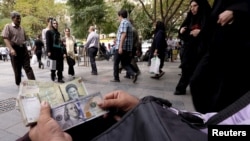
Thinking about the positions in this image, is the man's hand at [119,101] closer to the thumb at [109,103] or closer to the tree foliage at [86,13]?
the thumb at [109,103]

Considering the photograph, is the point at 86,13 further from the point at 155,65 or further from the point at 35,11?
the point at 155,65

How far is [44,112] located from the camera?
3.60 ft

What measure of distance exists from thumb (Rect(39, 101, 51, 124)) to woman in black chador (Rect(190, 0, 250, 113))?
1.65 metres

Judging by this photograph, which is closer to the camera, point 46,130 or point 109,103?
point 46,130

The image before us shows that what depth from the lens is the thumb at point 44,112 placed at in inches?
42.1

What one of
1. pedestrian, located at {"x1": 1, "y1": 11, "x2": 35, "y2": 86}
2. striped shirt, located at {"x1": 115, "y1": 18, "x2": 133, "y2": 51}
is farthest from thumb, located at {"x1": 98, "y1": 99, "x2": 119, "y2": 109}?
striped shirt, located at {"x1": 115, "y1": 18, "x2": 133, "y2": 51}

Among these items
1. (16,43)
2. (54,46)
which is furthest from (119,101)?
(54,46)

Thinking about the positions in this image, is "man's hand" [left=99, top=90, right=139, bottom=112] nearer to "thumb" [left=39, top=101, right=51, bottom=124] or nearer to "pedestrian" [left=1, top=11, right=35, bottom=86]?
"thumb" [left=39, top=101, right=51, bottom=124]

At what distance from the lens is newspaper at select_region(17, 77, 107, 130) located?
1134 mm

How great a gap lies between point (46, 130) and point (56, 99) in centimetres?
22

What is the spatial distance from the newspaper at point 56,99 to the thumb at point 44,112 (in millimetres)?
28

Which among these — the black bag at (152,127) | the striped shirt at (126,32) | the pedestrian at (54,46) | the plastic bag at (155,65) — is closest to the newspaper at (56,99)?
the black bag at (152,127)

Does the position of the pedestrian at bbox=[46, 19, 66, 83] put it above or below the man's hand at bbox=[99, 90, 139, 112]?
above

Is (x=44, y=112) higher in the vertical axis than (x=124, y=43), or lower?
lower
